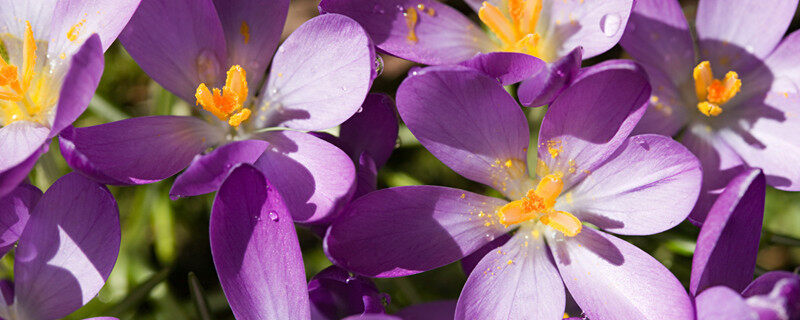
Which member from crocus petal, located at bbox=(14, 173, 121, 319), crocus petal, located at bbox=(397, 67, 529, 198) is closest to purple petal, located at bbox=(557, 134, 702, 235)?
crocus petal, located at bbox=(397, 67, 529, 198)

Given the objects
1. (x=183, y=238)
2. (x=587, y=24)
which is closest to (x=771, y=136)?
(x=587, y=24)

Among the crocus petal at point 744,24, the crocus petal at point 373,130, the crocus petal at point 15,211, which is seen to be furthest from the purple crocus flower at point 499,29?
the crocus petal at point 15,211

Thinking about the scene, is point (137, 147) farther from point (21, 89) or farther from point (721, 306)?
point (721, 306)

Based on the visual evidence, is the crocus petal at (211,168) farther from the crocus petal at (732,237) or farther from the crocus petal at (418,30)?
the crocus petal at (732,237)

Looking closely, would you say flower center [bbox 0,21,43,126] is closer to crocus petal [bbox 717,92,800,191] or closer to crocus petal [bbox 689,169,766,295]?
crocus petal [bbox 689,169,766,295]

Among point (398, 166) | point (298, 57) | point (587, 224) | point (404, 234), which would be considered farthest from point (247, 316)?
point (398, 166)

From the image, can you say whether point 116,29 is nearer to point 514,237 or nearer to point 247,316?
point 247,316
